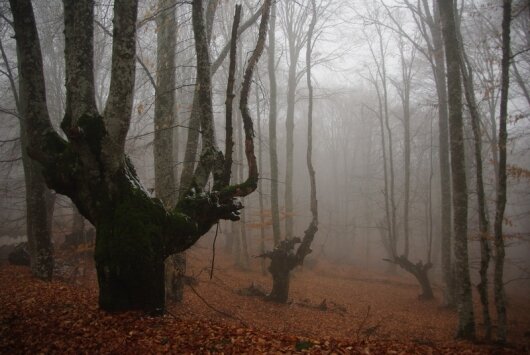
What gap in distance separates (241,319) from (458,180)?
6.03m

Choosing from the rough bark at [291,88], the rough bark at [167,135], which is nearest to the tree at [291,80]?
the rough bark at [291,88]

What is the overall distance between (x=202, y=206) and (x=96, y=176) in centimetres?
152

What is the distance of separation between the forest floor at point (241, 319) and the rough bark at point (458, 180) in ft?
2.23

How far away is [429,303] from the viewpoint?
12195mm

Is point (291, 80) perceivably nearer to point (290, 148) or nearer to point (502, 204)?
point (290, 148)

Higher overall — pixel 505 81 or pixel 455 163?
pixel 505 81

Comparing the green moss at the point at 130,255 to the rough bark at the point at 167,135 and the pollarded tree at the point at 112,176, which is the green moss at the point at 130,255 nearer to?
the pollarded tree at the point at 112,176

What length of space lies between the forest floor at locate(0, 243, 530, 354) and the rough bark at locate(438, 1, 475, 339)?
0.68 metres

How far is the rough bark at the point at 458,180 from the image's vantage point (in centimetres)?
670

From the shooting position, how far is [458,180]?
22.7 feet

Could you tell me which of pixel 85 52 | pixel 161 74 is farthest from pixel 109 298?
pixel 161 74

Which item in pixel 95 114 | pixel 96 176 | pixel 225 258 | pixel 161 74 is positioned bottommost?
pixel 225 258

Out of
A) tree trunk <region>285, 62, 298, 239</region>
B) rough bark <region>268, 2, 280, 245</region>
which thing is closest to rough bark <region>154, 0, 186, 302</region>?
rough bark <region>268, 2, 280, 245</region>

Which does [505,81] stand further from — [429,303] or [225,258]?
[225,258]
